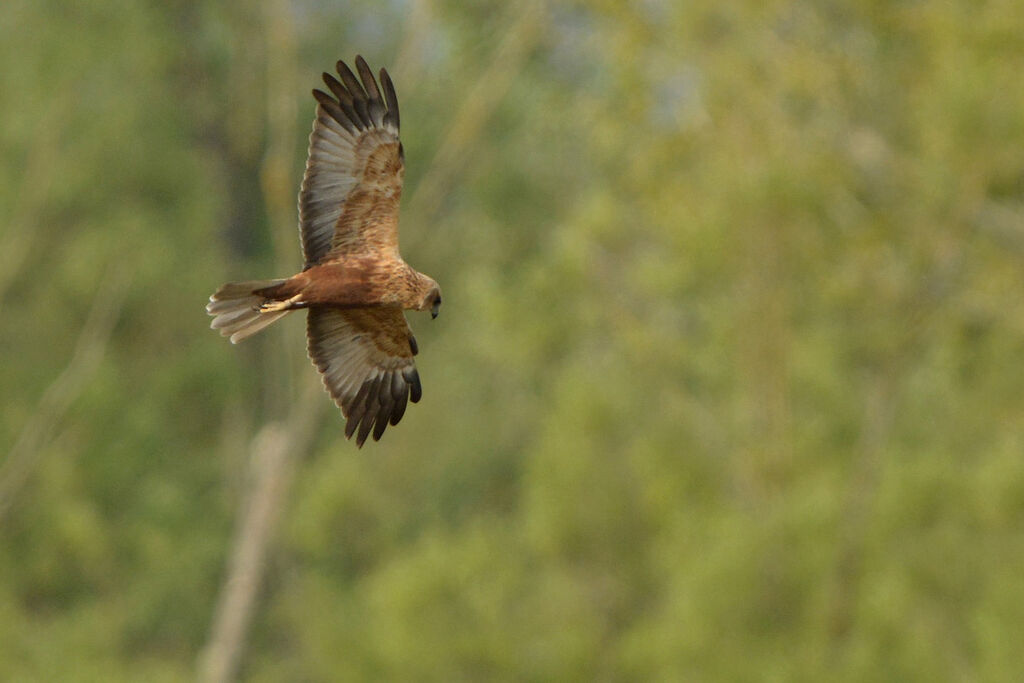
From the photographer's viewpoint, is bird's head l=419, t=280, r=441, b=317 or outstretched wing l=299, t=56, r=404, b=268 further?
outstretched wing l=299, t=56, r=404, b=268

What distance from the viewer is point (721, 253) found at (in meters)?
24.7

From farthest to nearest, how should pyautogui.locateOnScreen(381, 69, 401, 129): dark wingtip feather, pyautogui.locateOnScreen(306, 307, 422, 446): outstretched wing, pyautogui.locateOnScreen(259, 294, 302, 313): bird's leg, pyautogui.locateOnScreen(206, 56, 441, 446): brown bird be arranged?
pyautogui.locateOnScreen(306, 307, 422, 446): outstretched wing
pyautogui.locateOnScreen(381, 69, 401, 129): dark wingtip feather
pyautogui.locateOnScreen(206, 56, 441, 446): brown bird
pyautogui.locateOnScreen(259, 294, 302, 313): bird's leg

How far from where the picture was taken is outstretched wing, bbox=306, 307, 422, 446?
8.27 m

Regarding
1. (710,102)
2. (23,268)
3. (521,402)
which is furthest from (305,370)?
(23,268)

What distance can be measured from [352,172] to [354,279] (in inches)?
22.7

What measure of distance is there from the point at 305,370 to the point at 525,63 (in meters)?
5.23

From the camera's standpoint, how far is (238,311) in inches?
317

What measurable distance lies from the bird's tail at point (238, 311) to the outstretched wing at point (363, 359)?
0.34m

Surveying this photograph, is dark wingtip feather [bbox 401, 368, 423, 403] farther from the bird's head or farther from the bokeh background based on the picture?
the bokeh background

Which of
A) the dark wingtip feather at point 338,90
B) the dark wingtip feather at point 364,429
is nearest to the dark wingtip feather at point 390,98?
the dark wingtip feather at point 338,90

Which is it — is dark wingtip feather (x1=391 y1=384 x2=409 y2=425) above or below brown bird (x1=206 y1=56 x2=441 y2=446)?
below

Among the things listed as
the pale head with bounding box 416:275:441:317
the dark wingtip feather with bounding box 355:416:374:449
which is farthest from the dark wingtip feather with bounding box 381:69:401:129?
the dark wingtip feather with bounding box 355:416:374:449

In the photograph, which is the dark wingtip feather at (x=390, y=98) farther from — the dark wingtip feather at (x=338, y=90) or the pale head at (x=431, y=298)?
the pale head at (x=431, y=298)

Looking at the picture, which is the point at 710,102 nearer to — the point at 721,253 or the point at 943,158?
the point at 721,253
